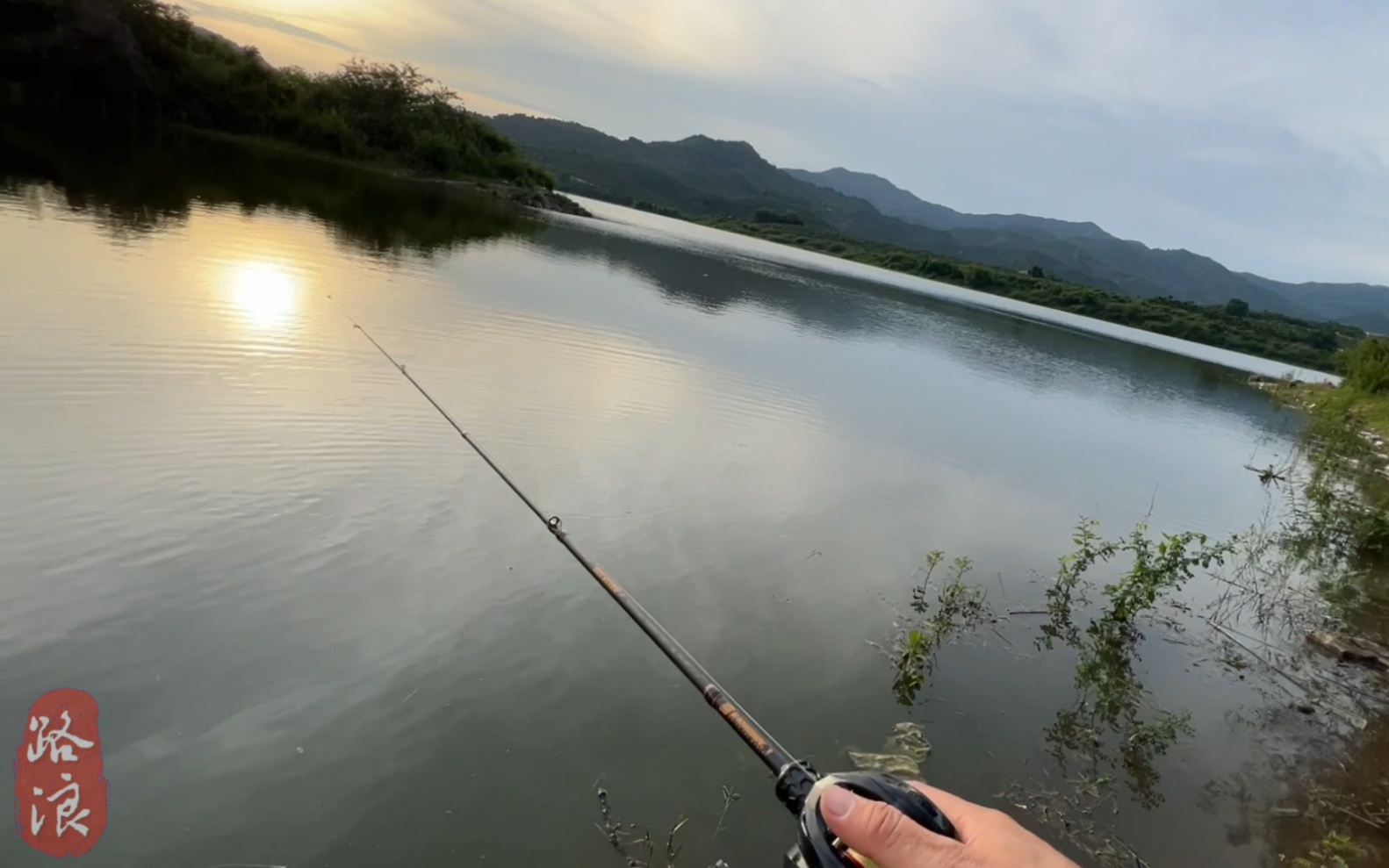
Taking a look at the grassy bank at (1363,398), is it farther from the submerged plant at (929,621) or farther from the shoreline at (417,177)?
the shoreline at (417,177)

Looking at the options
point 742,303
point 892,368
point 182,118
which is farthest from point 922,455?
point 182,118

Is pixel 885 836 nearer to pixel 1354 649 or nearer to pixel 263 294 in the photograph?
pixel 1354 649

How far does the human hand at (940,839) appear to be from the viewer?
4.88ft

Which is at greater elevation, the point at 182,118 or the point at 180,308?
the point at 182,118

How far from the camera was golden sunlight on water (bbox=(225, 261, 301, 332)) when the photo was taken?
1141cm

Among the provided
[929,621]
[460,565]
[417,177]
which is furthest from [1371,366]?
[417,177]

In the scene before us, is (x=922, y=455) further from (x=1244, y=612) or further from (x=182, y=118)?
(x=182, y=118)

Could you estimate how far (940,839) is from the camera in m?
1.52

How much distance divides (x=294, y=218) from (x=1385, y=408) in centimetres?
3790

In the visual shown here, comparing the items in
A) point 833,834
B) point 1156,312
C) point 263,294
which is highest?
point 1156,312

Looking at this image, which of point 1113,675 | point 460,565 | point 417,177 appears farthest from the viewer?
point 417,177

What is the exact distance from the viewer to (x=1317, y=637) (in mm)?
7938

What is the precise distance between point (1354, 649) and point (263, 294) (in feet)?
53.2

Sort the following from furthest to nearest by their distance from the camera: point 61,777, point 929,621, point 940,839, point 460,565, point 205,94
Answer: point 205,94, point 929,621, point 460,565, point 61,777, point 940,839
